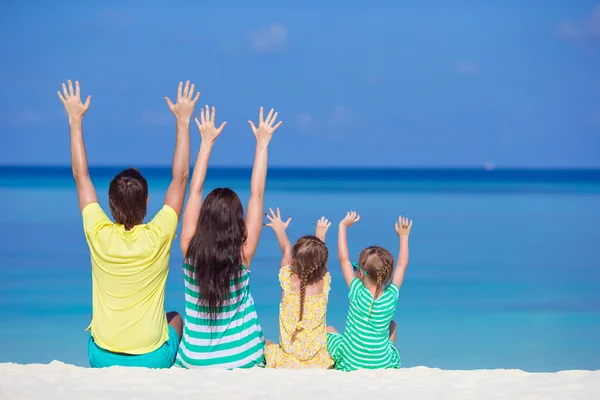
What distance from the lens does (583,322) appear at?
7543 mm

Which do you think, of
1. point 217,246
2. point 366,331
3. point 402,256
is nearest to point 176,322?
point 217,246

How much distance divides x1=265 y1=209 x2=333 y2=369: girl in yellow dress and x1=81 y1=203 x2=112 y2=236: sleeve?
2.77 ft

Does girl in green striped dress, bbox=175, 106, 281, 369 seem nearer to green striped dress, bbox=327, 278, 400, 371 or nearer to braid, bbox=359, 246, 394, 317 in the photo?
green striped dress, bbox=327, 278, 400, 371

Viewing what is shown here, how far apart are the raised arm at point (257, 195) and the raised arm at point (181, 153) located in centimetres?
36

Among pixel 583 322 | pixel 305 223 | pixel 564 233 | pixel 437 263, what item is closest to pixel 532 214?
pixel 564 233

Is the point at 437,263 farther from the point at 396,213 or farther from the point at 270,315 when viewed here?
the point at 396,213

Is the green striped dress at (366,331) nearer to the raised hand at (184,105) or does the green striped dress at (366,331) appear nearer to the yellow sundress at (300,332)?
the yellow sundress at (300,332)

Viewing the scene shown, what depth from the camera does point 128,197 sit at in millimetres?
4016

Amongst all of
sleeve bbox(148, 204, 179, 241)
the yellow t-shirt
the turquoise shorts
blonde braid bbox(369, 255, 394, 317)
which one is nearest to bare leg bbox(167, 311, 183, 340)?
the turquoise shorts

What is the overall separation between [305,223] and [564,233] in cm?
468

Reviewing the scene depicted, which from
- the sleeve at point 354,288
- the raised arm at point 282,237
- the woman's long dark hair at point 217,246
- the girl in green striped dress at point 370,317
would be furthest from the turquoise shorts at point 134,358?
the sleeve at point 354,288

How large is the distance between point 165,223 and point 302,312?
33.9 inches

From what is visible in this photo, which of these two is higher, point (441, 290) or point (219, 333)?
point (441, 290)

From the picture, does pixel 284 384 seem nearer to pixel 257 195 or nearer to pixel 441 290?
pixel 257 195
